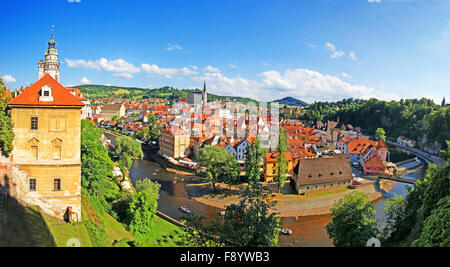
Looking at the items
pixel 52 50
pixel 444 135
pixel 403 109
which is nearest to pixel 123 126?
pixel 52 50

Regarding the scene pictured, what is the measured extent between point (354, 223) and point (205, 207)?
13.5 m

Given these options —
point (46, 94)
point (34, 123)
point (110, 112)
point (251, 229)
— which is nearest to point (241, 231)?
point (251, 229)

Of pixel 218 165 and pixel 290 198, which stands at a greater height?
pixel 218 165

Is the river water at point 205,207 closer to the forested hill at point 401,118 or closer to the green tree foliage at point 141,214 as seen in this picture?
the green tree foliage at point 141,214

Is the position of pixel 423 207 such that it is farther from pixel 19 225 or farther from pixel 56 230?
pixel 19 225

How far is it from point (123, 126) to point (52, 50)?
35.1m

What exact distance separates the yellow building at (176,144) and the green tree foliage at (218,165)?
1138 cm

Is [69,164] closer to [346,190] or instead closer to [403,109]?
[346,190]

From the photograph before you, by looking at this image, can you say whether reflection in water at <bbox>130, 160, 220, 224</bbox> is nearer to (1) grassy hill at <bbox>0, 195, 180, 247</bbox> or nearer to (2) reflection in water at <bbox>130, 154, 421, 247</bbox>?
(2) reflection in water at <bbox>130, 154, 421, 247</bbox>

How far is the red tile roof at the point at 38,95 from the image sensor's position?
1185 cm

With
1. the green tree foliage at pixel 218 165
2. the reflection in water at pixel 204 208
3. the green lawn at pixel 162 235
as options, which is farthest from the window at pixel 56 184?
the green tree foliage at pixel 218 165

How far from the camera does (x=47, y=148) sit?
12078 mm

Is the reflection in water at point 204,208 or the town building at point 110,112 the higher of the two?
the town building at point 110,112
